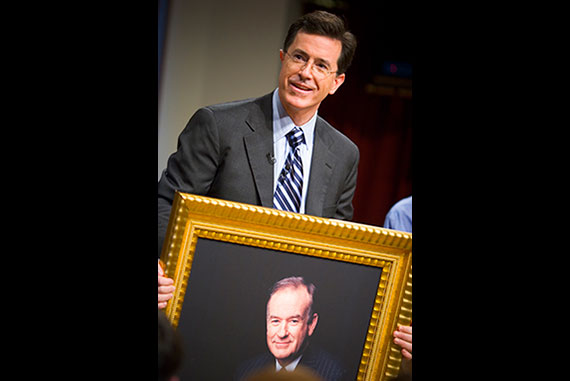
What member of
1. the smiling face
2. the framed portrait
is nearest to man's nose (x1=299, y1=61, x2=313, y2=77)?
the smiling face

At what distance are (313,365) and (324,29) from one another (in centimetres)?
69

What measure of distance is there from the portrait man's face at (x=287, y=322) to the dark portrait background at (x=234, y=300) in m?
0.02

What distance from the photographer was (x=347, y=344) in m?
1.29

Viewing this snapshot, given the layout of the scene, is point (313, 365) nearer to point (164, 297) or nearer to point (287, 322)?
point (287, 322)

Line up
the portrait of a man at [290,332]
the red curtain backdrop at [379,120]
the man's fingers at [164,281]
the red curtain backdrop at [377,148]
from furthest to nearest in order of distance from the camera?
the red curtain backdrop at [377,148], the red curtain backdrop at [379,120], the portrait of a man at [290,332], the man's fingers at [164,281]

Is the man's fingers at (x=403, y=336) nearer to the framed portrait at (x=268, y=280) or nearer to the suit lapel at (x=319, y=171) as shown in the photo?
the framed portrait at (x=268, y=280)

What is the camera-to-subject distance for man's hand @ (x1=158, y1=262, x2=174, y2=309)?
44.7 inches

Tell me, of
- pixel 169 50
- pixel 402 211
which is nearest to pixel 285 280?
pixel 169 50

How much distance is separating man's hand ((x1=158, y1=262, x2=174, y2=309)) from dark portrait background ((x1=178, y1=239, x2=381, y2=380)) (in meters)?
0.05

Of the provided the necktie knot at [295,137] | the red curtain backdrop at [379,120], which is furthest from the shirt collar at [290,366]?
the red curtain backdrop at [379,120]

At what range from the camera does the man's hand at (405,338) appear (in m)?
1.29
